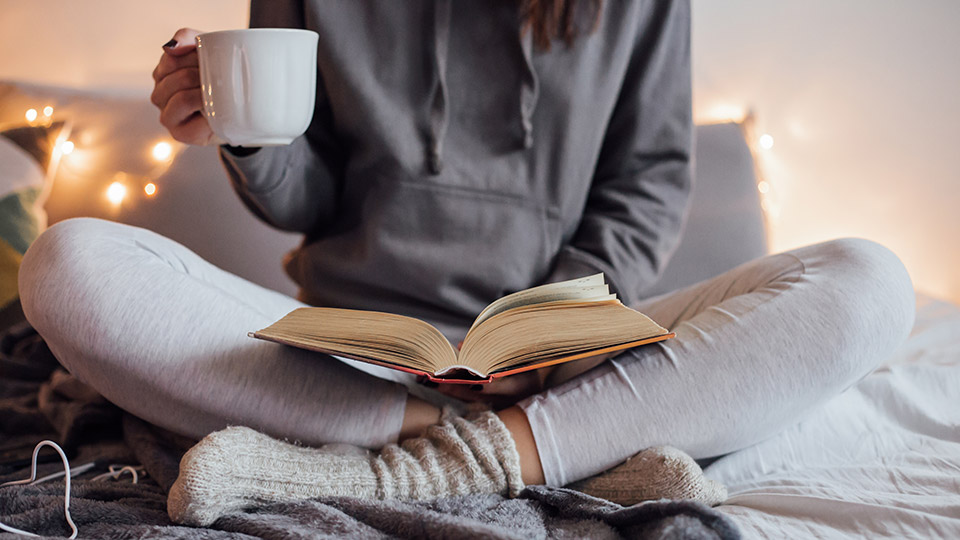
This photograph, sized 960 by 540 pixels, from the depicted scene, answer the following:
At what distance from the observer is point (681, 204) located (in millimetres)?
1066

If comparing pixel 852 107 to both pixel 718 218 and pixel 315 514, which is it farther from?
pixel 315 514

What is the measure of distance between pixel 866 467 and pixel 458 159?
0.61 meters

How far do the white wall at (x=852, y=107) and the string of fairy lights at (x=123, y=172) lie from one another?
1306 millimetres

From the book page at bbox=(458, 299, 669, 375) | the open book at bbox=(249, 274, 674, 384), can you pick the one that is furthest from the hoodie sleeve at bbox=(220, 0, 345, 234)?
the book page at bbox=(458, 299, 669, 375)

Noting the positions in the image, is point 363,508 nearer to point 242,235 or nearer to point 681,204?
point 681,204

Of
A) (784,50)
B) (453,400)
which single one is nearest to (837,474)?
(453,400)

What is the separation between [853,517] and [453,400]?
414 millimetres

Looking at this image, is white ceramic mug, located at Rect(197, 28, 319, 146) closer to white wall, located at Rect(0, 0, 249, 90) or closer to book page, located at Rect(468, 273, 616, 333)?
book page, located at Rect(468, 273, 616, 333)

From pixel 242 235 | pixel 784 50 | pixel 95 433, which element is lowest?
pixel 95 433

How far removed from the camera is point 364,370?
2.48ft

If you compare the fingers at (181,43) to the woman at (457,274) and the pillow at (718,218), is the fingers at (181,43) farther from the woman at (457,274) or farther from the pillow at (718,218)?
the pillow at (718,218)

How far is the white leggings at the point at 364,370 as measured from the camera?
0.67m

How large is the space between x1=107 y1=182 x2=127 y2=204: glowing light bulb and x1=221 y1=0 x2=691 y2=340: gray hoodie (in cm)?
57

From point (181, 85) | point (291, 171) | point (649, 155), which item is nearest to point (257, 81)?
point (181, 85)
